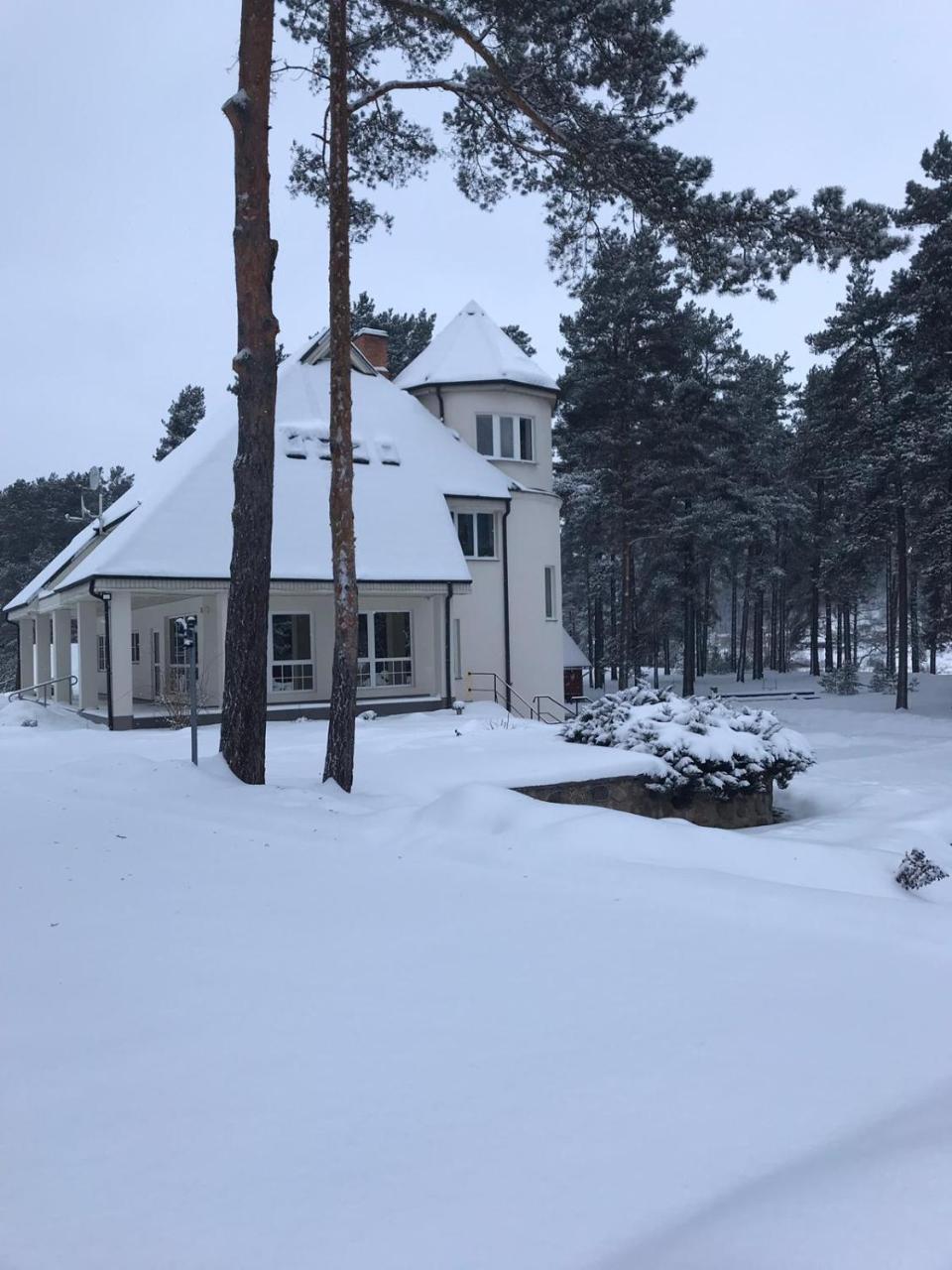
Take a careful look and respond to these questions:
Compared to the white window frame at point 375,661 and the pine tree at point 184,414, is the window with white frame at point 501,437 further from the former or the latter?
the pine tree at point 184,414

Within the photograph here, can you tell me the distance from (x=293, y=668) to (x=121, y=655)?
477cm

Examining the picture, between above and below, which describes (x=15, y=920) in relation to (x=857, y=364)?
below

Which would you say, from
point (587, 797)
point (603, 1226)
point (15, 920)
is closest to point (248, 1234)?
point (603, 1226)

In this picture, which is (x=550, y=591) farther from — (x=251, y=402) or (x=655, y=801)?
(x=251, y=402)

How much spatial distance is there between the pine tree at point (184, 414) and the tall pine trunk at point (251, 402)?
39.8m

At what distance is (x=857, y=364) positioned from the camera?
3450 centimetres

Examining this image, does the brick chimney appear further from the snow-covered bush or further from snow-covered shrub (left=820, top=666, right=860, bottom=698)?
snow-covered shrub (left=820, top=666, right=860, bottom=698)

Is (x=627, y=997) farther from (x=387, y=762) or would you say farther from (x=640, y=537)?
(x=640, y=537)

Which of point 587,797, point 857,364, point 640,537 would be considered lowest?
point 587,797

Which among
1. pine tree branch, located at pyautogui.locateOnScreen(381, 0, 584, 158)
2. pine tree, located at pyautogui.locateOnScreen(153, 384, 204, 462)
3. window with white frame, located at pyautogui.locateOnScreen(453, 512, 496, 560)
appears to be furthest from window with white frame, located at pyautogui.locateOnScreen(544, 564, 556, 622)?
pine tree, located at pyautogui.locateOnScreen(153, 384, 204, 462)

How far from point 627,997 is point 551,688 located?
21.9 meters

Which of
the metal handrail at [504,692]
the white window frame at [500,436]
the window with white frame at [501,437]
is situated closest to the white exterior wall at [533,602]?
the metal handrail at [504,692]

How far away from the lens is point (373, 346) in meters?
28.4

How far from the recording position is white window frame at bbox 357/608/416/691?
2366cm
